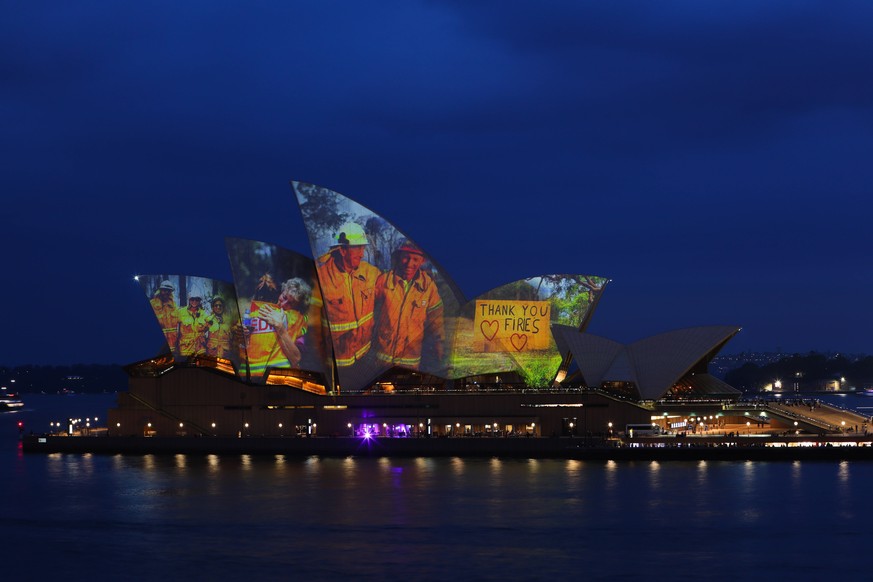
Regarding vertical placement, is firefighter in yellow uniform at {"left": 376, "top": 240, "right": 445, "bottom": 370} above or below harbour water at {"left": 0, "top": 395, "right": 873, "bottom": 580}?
above

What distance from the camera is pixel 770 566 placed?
34.8 metres

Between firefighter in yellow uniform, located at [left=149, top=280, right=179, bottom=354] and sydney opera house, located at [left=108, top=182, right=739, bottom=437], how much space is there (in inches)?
82.6

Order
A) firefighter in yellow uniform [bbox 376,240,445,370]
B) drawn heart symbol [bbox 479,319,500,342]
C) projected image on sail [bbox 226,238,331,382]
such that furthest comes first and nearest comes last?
projected image on sail [bbox 226,238,331,382] → drawn heart symbol [bbox 479,319,500,342] → firefighter in yellow uniform [bbox 376,240,445,370]

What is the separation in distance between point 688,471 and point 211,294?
29974mm

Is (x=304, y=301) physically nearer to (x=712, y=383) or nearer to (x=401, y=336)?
(x=401, y=336)

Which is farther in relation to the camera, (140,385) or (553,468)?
(140,385)

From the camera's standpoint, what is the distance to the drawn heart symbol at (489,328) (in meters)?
68.3

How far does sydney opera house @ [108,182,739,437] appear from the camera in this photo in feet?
219

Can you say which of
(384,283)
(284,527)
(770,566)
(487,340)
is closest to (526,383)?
(487,340)

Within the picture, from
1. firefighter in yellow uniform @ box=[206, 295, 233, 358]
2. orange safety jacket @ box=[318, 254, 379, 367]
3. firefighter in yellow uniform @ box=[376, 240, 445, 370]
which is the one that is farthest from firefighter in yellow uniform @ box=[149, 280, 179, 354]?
firefighter in yellow uniform @ box=[376, 240, 445, 370]

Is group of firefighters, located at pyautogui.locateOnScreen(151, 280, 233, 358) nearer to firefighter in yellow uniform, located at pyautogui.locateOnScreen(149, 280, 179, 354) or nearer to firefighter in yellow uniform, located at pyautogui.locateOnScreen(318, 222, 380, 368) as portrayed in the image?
firefighter in yellow uniform, located at pyautogui.locateOnScreen(149, 280, 179, 354)

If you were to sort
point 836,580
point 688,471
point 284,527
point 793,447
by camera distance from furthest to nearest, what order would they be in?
1. point 793,447
2. point 688,471
3. point 284,527
4. point 836,580

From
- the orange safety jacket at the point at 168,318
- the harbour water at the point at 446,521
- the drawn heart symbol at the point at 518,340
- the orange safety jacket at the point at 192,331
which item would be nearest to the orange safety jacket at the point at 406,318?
the drawn heart symbol at the point at 518,340

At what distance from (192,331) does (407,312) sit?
41.3 ft
